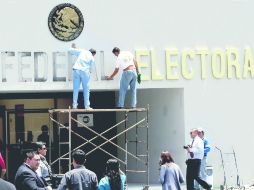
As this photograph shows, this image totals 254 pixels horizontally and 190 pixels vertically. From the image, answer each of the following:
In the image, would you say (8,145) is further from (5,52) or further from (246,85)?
(246,85)

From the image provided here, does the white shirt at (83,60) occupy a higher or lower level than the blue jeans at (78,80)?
higher

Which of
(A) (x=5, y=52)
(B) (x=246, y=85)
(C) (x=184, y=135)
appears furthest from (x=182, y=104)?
(A) (x=5, y=52)

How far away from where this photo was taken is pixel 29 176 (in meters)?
10.1

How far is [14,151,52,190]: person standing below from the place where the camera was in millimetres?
10055

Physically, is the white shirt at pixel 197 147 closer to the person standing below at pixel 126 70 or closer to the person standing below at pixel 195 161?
the person standing below at pixel 195 161

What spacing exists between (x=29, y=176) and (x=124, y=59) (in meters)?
8.51

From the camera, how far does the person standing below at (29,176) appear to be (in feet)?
33.0

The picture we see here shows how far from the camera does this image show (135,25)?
63.2ft

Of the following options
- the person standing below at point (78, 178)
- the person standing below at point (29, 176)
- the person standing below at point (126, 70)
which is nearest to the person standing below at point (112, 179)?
the person standing below at point (78, 178)

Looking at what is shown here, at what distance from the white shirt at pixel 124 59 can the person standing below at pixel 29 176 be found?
8.18 m

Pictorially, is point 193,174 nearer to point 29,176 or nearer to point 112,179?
point 112,179

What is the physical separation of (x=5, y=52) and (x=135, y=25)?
3628mm

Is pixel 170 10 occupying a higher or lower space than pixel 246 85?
higher

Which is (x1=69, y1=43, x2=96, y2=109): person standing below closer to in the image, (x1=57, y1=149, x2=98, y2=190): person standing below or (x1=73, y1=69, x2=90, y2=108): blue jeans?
(x1=73, y1=69, x2=90, y2=108): blue jeans
